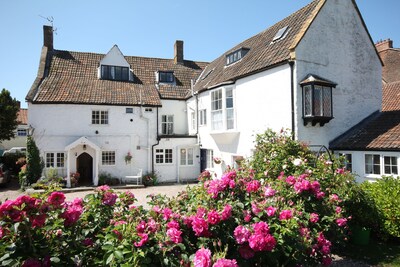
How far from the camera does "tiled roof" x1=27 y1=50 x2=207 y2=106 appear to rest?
19716 mm

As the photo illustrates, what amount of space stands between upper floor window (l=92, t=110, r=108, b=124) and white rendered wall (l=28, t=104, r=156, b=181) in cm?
→ 36

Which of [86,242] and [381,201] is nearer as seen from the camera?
[86,242]

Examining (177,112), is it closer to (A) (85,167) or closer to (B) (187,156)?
(B) (187,156)

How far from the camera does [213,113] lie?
60.3 feet

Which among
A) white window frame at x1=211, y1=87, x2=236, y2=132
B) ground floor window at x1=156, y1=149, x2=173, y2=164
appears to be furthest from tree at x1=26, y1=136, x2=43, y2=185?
white window frame at x1=211, y1=87, x2=236, y2=132

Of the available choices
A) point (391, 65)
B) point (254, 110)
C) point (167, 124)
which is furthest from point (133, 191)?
point (391, 65)

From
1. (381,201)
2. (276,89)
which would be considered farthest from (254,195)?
(276,89)

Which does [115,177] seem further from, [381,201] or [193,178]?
[381,201]

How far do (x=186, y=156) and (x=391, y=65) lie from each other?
1040 inches

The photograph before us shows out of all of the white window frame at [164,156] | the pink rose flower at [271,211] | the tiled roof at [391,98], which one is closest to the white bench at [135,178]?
the white window frame at [164,156]

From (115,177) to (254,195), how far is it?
57.6ft

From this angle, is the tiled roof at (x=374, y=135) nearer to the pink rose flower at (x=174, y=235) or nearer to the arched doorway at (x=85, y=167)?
the pink rose flower at (x=174, y=235)

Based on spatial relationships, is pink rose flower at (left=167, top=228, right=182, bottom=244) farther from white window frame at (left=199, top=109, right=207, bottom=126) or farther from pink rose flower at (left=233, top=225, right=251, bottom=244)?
white window frame at (left=199, top=109, right=207, bottom=126)

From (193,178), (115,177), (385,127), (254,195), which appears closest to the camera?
(254,195)
